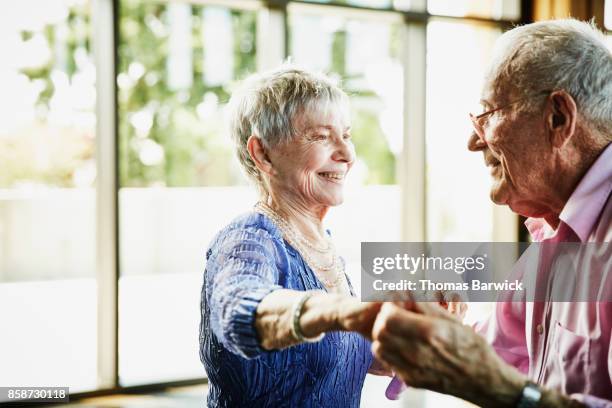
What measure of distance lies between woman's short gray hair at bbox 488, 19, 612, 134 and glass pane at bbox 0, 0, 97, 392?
3.00m

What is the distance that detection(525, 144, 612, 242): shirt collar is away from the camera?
1259 millimetres

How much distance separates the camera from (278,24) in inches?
165

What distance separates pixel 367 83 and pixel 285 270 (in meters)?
4.38

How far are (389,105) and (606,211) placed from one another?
3999 mm

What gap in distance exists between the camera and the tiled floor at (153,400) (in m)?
3.74

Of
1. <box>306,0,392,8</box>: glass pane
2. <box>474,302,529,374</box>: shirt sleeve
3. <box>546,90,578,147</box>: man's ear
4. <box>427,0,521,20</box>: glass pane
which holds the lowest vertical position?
<box>474,302,529,374</box>: shirt sleeve

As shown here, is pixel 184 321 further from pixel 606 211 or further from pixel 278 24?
pixel 606 211

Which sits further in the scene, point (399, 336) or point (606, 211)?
point (606, 211)

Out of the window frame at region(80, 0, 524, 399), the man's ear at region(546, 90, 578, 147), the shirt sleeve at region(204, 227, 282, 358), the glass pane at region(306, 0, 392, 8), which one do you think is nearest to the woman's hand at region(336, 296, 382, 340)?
the shirt sleeve at region(204, 227, 282, 358)

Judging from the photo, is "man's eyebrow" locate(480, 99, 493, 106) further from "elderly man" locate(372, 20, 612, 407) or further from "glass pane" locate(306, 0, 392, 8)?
"glass pane" locate(306, 0, 392, 8)

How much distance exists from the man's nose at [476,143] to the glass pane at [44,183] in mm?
2812

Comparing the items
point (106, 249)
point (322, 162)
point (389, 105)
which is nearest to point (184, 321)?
point (106, 249)

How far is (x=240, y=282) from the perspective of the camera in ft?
3.75

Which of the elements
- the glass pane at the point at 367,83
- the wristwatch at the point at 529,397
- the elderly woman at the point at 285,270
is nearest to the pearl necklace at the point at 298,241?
the elderly woman at the point at 285,270
